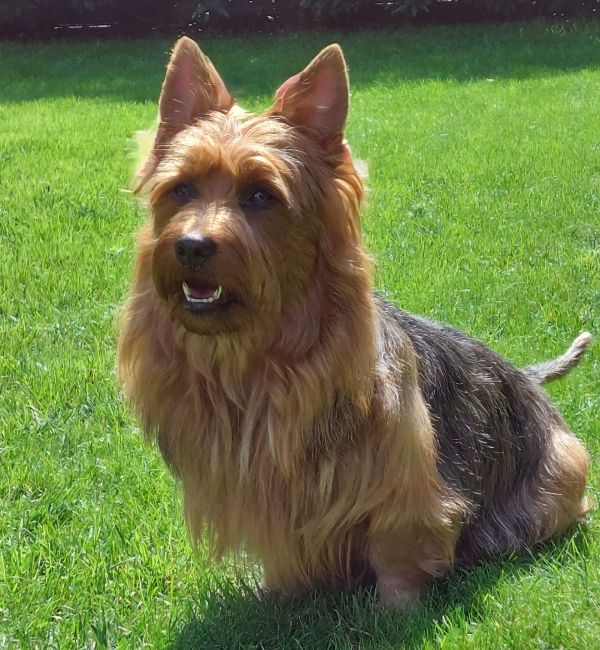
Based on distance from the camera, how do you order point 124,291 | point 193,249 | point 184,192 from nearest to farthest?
point 193,249 → point 184,192 → point 124,291

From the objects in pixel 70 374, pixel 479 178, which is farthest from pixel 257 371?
pixel 479 178

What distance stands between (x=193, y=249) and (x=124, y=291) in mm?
3291

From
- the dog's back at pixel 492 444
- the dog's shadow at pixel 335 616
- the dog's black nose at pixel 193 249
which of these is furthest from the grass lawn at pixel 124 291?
the dog's black nose at pixel 193 249

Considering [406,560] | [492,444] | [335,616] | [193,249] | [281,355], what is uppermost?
[193,249]

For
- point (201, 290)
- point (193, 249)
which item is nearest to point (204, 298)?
point (201, 290)

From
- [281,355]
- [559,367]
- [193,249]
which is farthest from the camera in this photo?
[559,367]

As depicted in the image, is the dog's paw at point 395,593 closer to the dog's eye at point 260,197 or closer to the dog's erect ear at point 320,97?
the dog's eye at point 260,197

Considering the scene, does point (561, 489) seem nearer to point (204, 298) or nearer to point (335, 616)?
point (335, 616)

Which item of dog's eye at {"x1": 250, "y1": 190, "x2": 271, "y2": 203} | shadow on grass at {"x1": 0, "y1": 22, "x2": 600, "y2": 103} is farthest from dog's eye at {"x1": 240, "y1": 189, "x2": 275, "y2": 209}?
shadow on grass at {"x1": 0, "y1": 22, "x2": 600, "y2": 103}

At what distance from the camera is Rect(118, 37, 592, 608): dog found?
7.70 feet

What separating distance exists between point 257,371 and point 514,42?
46.5ft

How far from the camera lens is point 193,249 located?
7.19ft

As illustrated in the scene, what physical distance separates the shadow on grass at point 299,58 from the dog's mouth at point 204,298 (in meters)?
9.53

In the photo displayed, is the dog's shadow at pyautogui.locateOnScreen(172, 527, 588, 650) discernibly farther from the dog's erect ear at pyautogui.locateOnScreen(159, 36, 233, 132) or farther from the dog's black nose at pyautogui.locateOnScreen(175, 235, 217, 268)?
the dog's erect ear at pyautogui.locateOnScreen(159, 36, 233, 132)
